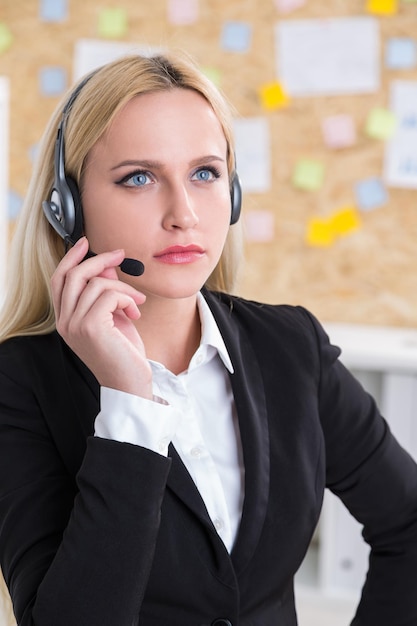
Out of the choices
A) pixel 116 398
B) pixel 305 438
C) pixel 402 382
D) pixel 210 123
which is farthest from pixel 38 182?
pixel 402 382

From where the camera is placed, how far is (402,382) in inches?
74.9

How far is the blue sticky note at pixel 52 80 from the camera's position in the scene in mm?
2326

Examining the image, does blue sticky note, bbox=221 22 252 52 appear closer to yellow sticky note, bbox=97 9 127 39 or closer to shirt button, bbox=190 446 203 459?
yellow sticky note, bbox=97 9 127 39

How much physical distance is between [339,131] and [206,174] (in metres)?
1.28

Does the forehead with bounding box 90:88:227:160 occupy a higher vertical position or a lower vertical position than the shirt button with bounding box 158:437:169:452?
higher

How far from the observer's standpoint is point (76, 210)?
98cm

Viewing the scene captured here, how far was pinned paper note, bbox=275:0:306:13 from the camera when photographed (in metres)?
2.18

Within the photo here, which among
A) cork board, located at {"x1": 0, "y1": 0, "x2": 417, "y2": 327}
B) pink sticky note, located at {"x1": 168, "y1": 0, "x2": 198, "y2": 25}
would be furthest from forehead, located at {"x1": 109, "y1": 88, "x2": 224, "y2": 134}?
pink sticky note, located at {"x1": 168, "y1": 0, "x2": 198, "y2": 25}

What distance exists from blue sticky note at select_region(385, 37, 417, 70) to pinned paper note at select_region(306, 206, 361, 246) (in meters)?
0.38

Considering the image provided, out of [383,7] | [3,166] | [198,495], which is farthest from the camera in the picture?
[383,7]

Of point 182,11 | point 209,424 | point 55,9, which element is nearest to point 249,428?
point 209,424

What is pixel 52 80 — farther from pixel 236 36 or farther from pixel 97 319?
pixel 97 319

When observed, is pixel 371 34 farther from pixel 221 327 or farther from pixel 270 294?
pixel 221 327

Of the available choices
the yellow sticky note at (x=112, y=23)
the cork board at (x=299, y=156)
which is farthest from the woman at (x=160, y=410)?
the yellow sticky note at (x=112, y=23)
